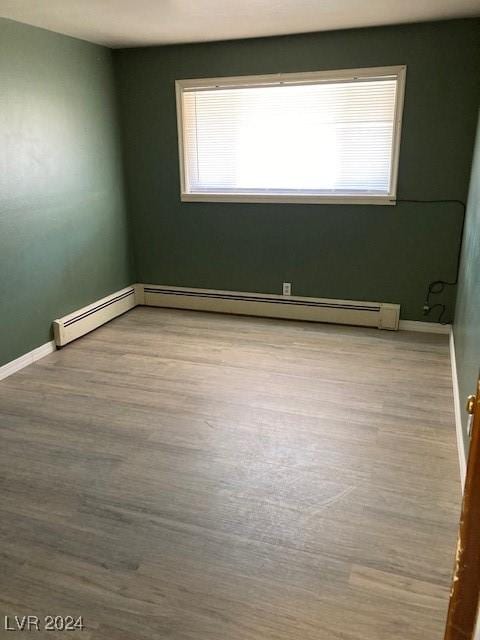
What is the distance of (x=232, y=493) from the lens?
226 centimetres

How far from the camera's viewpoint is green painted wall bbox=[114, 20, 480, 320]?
3.68 m

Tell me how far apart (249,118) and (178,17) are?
1085 mm

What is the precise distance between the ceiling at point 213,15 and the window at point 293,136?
0.40 m

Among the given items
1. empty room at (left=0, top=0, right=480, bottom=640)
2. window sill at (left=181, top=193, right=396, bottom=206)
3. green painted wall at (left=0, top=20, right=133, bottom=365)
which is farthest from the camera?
window sill at (left=181, top=193, right=396, bottom=206)

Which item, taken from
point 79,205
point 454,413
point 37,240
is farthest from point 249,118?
point 454,413

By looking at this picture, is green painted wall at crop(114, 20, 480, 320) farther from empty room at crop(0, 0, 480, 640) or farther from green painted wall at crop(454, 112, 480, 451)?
green painted wall at crop(454, 112, 480, 451)

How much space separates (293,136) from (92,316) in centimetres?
226

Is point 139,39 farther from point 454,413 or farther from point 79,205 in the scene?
point 454,413

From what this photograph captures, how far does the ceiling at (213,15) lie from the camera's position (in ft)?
9.84

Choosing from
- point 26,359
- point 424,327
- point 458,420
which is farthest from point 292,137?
point 26,359

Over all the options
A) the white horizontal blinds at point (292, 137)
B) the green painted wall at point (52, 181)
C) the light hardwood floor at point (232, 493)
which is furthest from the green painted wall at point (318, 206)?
the light hardwood floor at point (232, 493)

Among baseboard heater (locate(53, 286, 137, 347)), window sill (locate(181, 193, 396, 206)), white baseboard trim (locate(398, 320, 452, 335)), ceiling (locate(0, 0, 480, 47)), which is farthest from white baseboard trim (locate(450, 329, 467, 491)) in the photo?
baseboard heater (locate(53, 286, 137, 347))

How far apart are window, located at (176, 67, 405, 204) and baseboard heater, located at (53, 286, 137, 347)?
1124mm

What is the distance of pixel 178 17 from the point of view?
3291mm
